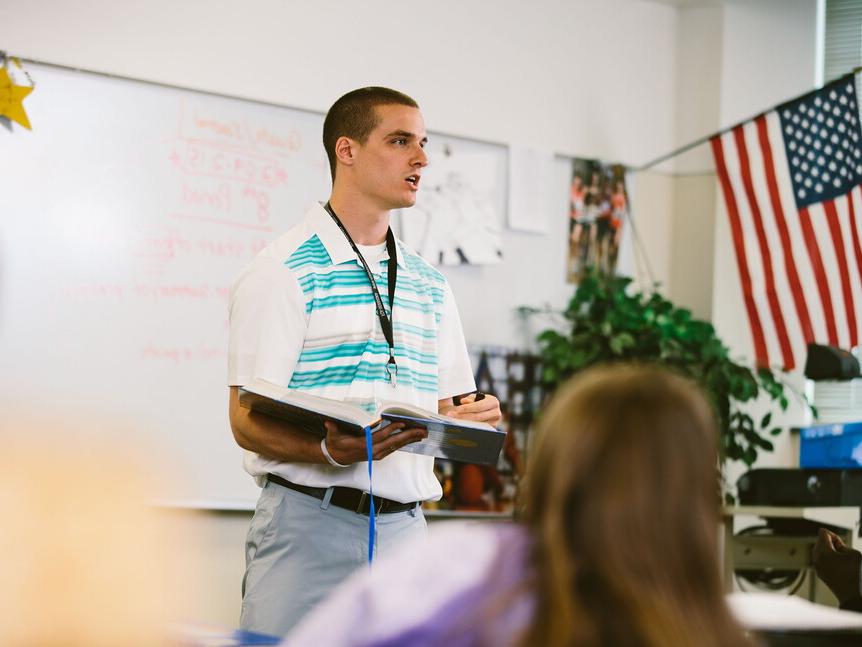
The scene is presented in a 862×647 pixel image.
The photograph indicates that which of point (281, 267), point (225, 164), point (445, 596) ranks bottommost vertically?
point (445, 596)

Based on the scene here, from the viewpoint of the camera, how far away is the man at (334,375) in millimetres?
2295

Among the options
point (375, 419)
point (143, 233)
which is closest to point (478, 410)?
point (375, 419)

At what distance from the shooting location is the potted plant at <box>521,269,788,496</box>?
4.38 m

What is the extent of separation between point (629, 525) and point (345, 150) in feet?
6.27

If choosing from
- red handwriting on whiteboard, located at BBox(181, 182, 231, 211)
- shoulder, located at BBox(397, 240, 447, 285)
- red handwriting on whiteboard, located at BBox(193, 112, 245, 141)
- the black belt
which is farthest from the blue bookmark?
red handwriting on whiteboard, located at BBox(193, 112, 245, 141)

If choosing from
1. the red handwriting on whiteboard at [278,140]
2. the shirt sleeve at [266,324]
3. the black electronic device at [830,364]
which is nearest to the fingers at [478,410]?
the shirt sleeve at [266,324]

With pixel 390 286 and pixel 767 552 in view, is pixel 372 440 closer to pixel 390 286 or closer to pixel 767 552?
pixel 390 286

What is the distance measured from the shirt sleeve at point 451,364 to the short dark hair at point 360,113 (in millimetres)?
Answer: 494

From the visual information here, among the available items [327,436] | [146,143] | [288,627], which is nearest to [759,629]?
[327,436]

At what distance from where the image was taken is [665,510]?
3.06 feet

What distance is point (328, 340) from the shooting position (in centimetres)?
240

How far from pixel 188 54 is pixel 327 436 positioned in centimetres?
225

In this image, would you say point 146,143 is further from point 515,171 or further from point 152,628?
point 152,628

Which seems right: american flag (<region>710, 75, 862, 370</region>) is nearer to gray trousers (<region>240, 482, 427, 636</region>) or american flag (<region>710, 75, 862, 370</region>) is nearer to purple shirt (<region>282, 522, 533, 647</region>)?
gray trousers (<region>240, 482, 427, 636</region>)
